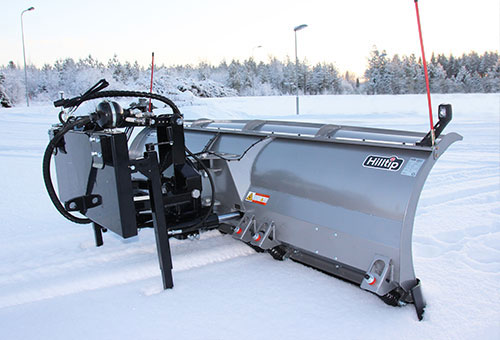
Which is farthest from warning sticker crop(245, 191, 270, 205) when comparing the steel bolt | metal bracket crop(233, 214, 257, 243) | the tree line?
the tree line

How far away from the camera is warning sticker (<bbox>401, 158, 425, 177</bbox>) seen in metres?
2.38

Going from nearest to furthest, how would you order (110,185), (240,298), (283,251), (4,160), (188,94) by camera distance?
(110,185) < (240,298) < (283,251) < (4,160) < (188,94)

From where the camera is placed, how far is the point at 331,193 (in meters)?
2.76

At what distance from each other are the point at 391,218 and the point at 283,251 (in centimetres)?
107

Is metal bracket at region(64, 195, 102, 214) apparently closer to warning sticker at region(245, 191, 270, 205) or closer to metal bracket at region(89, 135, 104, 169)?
metal bracket at region(89, 135, 104, 169)

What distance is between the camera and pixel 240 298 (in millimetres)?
2713

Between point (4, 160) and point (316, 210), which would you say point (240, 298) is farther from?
point (4, 160)

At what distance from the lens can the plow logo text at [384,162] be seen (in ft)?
8.19

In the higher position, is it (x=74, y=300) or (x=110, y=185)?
(x=110, y=185)

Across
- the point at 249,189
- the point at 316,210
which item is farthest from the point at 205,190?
the point at 316,210

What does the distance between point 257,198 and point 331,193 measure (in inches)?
28.1

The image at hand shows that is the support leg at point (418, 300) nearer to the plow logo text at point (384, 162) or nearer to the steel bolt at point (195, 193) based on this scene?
the plow logo text at point (384, 162)

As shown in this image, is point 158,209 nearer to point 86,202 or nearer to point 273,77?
point 86,202

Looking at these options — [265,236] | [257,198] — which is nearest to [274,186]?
[257,198]
